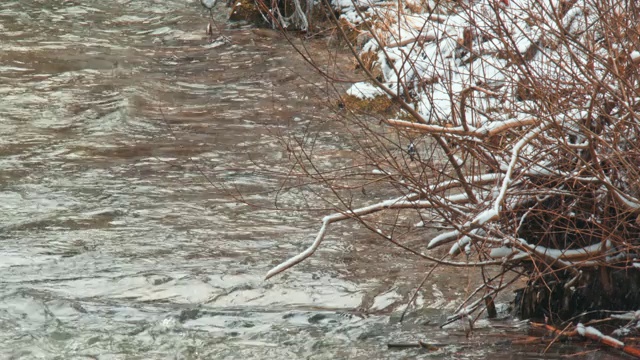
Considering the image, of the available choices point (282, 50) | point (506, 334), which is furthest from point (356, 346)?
point (282, 50)

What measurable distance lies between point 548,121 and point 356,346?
1589mm

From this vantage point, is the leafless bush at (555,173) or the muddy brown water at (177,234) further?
the muddy brown water at (177,234)

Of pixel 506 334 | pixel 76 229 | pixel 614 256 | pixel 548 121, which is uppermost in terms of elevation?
pixel 548 121

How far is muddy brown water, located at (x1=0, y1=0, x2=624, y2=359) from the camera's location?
554 centimetres

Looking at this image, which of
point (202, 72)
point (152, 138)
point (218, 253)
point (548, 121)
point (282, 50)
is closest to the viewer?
point (548, 121)

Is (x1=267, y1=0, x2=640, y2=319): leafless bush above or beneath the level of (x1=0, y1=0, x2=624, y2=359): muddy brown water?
above

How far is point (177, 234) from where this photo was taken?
7188 mm

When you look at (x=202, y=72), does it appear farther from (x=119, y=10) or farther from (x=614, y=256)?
(x=614, y=256)

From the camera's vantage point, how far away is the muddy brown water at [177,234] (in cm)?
554

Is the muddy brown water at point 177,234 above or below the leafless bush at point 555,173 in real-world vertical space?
below

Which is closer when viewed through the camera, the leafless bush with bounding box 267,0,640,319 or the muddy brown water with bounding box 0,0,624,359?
the leafless bush with bounding box 267,0,640,319

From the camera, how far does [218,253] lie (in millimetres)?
6883

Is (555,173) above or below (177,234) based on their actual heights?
above

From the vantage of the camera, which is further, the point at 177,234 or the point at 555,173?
the point at 177,234
